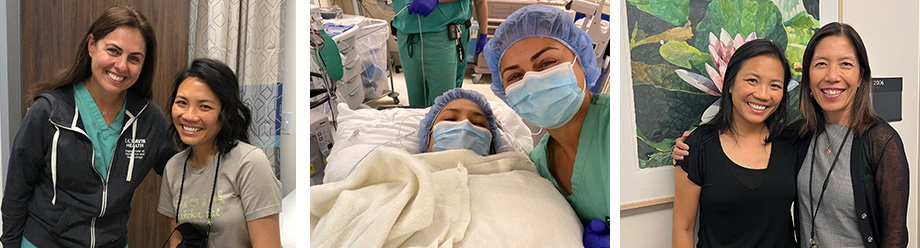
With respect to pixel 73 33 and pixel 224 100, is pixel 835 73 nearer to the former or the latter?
pixel 224 100

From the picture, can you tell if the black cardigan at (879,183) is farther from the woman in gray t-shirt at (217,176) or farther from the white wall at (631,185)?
the woman in gray t-shirt at (217,176)

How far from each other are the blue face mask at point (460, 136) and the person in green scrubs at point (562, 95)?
10 centimetres

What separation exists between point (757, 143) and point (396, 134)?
94 cm

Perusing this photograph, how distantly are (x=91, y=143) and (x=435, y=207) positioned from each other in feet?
2.18

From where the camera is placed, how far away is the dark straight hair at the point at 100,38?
99 centimetres

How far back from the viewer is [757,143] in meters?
1.48

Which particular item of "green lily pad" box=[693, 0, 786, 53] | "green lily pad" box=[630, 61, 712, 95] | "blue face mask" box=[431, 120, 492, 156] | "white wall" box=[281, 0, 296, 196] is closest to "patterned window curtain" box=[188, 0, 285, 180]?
"white wall" box=[281, 0, 296, 196]

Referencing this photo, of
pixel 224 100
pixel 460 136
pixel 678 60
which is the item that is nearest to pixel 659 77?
pixel 678 60

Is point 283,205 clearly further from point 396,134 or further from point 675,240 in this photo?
point 675,240

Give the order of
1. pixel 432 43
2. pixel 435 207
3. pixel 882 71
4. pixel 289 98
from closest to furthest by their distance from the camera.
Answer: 1. pixel 289 98
2. pixel 435 207
3. pixel 432 43
4. pixel 882 71

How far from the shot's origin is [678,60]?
1.45 metres

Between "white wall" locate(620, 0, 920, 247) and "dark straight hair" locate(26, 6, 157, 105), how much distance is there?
1055mm

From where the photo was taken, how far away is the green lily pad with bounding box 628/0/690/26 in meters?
1.40

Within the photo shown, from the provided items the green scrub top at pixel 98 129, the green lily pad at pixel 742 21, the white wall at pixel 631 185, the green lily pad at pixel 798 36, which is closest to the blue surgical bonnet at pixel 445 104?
the white wall at pixel 631 185
